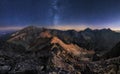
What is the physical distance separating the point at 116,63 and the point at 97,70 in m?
9.65

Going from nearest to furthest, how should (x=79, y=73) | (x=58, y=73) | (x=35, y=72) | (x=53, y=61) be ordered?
(x=58, y=73), (x=35, y=72), (x=79, y=73), (x=53, y=61)

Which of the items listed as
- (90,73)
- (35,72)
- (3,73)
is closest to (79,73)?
(90,73)

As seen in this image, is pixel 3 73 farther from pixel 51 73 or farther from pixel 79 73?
pixel 79 73

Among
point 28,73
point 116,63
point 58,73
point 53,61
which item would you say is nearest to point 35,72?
point 28,73

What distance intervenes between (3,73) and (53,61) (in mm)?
56629

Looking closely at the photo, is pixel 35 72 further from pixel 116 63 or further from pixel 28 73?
pixel 116 63

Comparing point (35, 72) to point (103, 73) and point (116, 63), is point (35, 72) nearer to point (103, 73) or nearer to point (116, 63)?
point (103, 73)

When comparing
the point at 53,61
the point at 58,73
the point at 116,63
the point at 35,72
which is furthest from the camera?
the point at 53,61

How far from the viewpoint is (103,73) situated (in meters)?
118

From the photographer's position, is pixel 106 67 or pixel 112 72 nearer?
pixel 112 72

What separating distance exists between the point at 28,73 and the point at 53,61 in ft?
183

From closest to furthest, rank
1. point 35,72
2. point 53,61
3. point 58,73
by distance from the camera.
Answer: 1. point 58,73
2. point 35,72
3. point 53,61

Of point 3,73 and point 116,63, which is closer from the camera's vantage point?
point 3,73

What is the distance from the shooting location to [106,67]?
124 metres
